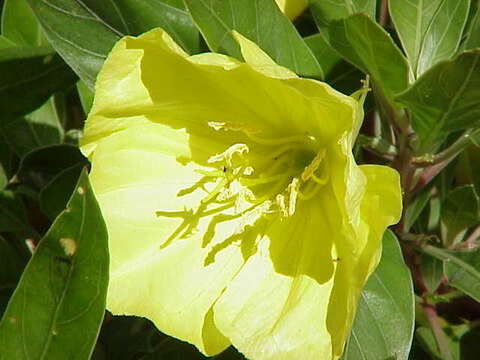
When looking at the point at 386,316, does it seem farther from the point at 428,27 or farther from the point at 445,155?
the point at 428,27

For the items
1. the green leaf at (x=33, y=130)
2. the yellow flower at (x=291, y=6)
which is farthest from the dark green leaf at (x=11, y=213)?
the yellow flower at (x=291, y=6)

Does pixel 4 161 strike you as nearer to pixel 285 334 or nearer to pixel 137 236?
pixel 137 236

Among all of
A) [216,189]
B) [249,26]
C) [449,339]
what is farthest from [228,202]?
[449,339]

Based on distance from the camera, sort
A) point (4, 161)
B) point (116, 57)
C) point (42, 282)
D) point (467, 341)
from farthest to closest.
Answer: point (4, 161) < point (467, 341) < point (116, 57) < point (42, 282)

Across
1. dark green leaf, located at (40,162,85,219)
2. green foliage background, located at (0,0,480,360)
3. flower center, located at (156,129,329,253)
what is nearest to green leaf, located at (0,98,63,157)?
green foliage background, located at (0,0,480,360)

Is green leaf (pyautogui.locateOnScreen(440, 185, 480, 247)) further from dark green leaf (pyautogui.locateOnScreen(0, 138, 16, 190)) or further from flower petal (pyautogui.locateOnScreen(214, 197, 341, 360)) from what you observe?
dark green leaf (pyautogui.locateOnScreen(0, 138, 16, 190))

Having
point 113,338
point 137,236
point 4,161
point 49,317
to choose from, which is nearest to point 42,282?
point 49,317

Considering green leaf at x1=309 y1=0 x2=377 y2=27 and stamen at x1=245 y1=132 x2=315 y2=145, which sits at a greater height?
green leaf at x1=309 y1=0 x2=377 y2=27
